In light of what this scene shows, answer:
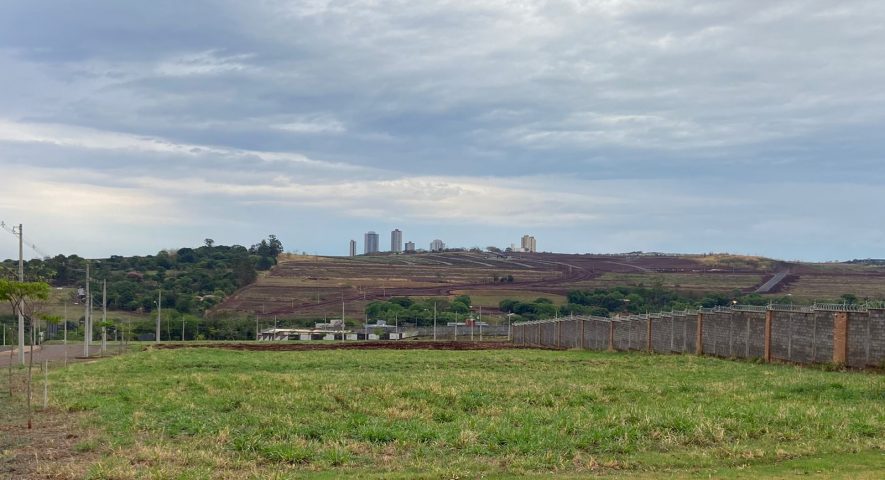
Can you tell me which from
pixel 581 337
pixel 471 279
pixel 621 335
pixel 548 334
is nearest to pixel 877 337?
pixel 621 335

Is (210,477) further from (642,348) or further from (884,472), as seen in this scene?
(642,348)

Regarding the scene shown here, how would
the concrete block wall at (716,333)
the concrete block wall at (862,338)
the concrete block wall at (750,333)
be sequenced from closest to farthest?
the concrete block wall at (862,338) → the concrete block wall at (750,333) → the concrete block wall at (716,333)

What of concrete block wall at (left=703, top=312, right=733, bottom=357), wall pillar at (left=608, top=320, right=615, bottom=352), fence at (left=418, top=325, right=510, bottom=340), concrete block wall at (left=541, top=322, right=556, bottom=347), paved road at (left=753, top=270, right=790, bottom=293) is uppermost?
paved road at (left=753, top=270, right=790, bottom=293)

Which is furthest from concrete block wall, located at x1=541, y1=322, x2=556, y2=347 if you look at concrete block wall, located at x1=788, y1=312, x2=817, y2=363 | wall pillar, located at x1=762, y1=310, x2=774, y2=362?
concrete block wall, located at x1=788, y1=312, x2=817, y2=363

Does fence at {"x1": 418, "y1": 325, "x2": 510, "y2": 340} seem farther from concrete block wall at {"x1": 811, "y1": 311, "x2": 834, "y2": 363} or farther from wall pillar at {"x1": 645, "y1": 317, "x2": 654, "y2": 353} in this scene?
concrete block wall at {"x1": 811, "y1": 311, "x2": 834, "y2": 363}

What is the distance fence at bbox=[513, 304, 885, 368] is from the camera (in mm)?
30672

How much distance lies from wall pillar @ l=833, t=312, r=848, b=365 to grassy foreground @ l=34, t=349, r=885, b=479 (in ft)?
29.9

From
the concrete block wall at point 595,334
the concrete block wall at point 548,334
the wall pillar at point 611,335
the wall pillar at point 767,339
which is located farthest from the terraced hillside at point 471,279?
the wall pillar at point 767,339

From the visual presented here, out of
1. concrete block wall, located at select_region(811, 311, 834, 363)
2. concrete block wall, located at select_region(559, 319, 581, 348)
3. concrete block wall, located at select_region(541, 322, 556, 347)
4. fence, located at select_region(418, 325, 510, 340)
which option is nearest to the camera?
concrete block wall, located at select_region(811, 311, 834, 363)

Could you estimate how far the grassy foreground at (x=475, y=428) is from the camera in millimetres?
11539

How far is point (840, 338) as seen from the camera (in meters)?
31.5

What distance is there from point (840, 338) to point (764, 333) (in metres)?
5.85

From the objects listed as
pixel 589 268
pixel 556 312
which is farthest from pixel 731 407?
pixel 589 268

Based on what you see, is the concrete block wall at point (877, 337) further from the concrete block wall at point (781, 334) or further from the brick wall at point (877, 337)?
the concrete block wall at point (781, 334)
